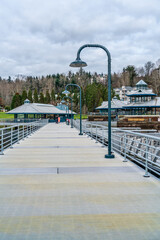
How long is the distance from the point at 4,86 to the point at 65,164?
446ft

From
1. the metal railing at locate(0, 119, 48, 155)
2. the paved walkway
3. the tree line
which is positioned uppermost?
the tree line

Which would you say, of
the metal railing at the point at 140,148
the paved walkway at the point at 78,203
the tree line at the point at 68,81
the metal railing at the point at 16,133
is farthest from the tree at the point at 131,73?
the paved walkway at the point at 78,203

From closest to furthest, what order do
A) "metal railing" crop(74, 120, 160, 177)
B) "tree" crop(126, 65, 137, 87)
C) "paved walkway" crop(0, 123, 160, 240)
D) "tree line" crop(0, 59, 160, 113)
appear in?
"paved walkway" crop(0, 123, 160, 240)
"metal railing" crop(74, 120, 160, 177)
"tree line" crop(0, 59, 160, 113)
"tree" crop(126, 65, 137, 87)

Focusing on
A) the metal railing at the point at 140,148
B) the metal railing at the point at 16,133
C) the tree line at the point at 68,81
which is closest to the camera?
the metal railing at the point at 140,148

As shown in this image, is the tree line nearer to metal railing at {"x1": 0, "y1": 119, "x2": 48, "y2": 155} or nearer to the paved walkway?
metal railing at {"x1": 0, "y1": 119, "x2": 48, "y2": 155}

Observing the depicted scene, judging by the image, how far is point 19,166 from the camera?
8180mm

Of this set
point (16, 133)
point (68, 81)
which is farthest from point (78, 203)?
point (68, 81)

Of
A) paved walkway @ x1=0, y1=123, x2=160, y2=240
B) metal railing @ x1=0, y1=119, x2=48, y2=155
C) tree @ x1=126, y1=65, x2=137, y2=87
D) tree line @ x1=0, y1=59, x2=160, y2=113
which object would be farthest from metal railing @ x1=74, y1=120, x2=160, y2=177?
tree @ x1=126, y1=65, x2=137, y2=87

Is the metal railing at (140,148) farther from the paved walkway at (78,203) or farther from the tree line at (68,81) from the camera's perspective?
the tree line at (68,81)

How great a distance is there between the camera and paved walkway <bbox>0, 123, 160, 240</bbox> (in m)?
3.62

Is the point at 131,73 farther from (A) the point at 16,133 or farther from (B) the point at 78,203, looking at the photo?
(B) the point at 78,203

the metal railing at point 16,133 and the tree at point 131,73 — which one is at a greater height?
the tree at point 131,73

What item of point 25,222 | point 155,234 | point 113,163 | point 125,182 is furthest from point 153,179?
point 25,222

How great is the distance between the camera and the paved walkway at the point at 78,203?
3.62 metres
